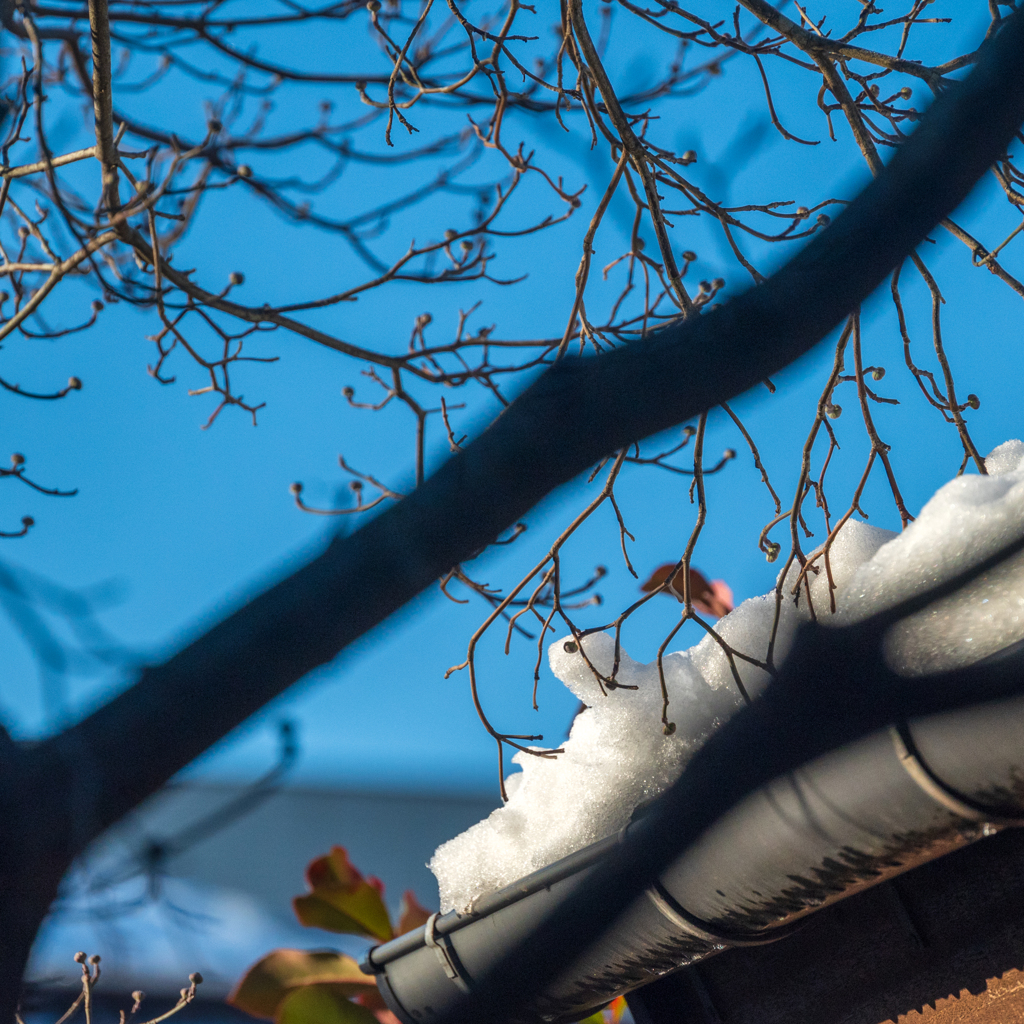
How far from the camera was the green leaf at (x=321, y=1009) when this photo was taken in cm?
259

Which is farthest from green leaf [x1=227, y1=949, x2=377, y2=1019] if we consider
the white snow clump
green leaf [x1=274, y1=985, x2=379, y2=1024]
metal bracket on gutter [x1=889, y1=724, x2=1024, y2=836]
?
metal bracket on gutter [x1=889, y1=724, x2=1024, y2=836]

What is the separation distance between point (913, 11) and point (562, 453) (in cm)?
175

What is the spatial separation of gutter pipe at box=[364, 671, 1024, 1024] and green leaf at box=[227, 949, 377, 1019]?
128cm

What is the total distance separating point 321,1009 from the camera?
8.63 feet

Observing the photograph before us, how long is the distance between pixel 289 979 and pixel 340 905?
10.9 inches

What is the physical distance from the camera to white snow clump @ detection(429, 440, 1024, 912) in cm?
121

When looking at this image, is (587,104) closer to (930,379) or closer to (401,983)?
(930,379)

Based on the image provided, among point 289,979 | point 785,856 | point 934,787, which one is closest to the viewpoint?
point 934,787

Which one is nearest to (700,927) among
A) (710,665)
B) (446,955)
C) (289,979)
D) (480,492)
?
(710,665)

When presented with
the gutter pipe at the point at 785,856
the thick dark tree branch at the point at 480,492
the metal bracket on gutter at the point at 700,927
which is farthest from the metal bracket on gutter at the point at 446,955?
the thick dark tree branch at the point at 480,492

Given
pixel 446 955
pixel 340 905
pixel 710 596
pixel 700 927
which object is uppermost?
pixel 710 596

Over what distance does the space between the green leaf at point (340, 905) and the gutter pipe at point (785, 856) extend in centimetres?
146

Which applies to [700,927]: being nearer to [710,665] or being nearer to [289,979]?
[710,665]

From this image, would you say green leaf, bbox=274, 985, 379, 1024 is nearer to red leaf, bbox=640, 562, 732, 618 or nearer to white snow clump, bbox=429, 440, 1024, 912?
white snow clump, bbox=429, 440, 1024, 912
